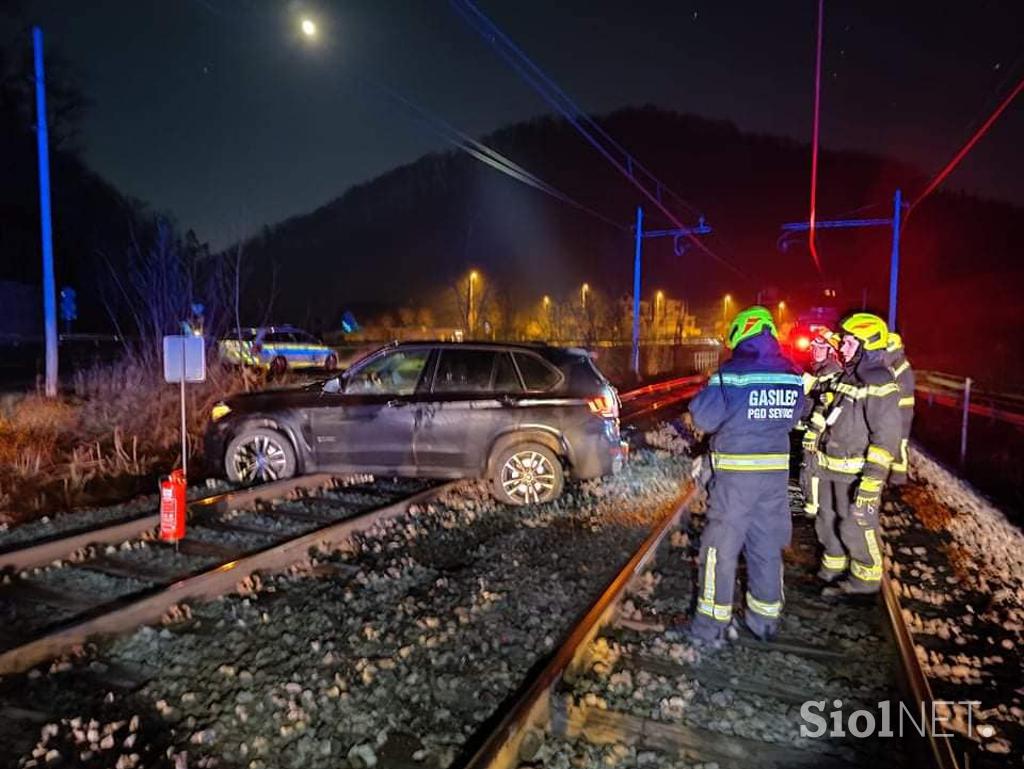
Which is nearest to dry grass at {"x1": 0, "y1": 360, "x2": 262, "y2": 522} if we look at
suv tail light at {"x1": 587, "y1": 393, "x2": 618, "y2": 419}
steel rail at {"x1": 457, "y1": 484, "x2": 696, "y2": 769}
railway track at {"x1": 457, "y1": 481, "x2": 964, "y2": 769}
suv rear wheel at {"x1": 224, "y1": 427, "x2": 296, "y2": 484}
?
suv rear wheel at {"x1": 224, "y1": 427, "x2": 296, "y2": 484}

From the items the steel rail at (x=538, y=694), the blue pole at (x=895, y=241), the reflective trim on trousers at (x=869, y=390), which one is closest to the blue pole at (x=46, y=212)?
the steel rail at (x=538, y=694)

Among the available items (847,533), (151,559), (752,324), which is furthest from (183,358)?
(847,533)

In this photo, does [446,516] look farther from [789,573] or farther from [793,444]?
[793,444]

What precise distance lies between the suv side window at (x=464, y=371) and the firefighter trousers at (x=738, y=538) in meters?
3.56

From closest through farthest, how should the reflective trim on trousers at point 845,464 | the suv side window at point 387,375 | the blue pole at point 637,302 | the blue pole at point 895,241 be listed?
the reflective trim on trousers at point 845,464 → the suv side window at point 387,375 → the blue pole at point 637,302 → the blue pole at point 895,241

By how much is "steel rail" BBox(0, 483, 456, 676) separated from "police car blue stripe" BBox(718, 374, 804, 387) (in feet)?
12.0

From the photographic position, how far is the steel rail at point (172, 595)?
396 cm

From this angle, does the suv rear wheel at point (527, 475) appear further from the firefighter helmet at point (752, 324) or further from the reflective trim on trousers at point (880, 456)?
the firefighter helmet at point (752, 324)

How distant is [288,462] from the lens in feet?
26.2

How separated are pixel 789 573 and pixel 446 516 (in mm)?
3227

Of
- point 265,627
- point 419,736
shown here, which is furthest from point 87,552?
point 419,736

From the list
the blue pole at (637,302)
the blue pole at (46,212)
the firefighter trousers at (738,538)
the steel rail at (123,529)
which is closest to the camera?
the firefighter trousers at (738,538)

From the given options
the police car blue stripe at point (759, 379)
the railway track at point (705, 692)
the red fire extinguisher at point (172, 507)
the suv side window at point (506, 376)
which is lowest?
the railway track at point (705, 692)

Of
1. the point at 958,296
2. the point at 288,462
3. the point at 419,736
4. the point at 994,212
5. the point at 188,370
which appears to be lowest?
the point at 419,736
